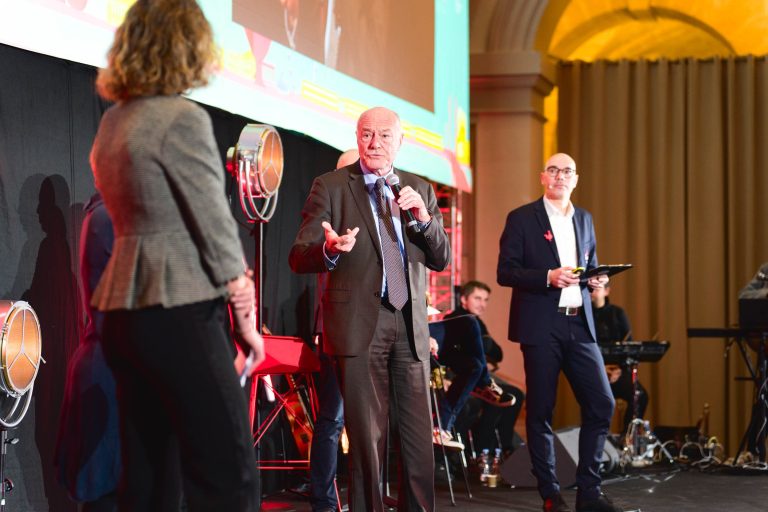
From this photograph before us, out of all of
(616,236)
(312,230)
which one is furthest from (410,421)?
(616,236)

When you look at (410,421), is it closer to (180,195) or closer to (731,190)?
(180,195)

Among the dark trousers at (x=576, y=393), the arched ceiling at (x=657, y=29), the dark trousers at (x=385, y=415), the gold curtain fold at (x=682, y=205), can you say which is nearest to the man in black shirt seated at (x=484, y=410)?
the dark trousers at (x=576, y=393)

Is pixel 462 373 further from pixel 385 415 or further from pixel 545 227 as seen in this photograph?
pixel 385 415

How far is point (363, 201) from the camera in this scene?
3.81 metres

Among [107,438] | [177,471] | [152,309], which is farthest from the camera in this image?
[107,438]

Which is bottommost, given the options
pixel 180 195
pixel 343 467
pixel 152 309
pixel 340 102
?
pixel 343 467

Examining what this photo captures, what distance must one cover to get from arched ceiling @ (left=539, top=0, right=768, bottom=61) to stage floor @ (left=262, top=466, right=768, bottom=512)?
5002 mm

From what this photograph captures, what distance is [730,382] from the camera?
10344mm

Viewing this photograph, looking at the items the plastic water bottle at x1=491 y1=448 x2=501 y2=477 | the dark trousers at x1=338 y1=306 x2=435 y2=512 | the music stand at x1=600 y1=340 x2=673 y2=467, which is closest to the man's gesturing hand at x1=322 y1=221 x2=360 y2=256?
the dark trousers at x1=338 y1=306 x2=435 y2=512

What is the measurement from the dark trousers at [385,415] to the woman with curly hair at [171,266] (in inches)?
54.4

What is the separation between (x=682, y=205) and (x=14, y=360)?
323 inches

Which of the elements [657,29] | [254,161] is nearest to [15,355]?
[254,161]

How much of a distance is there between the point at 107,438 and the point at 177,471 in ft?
1.45

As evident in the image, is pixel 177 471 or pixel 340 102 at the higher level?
pixel 340 102
